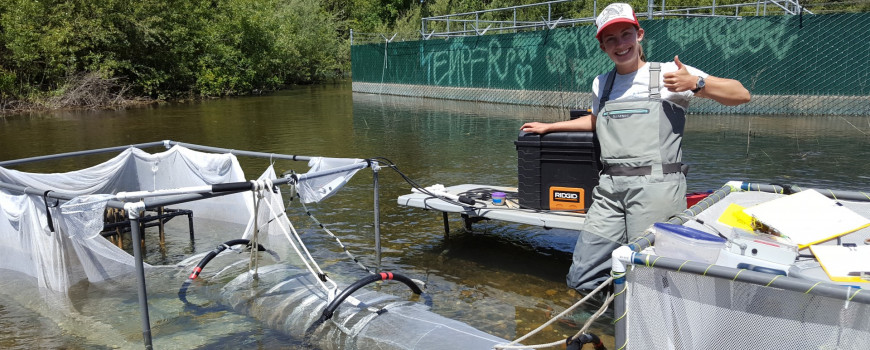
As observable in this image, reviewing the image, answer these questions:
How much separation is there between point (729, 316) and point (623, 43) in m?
2.33

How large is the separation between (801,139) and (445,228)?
10.3 meters

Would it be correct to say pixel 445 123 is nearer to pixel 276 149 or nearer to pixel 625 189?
pixel 276 149

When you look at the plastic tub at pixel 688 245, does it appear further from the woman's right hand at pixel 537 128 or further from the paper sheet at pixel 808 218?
the woman's right hand at pixel 537 128

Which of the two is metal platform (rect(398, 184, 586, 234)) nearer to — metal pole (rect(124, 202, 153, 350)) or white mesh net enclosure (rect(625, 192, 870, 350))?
white mesh net enclosure (rect(625, 192, 870, 350))

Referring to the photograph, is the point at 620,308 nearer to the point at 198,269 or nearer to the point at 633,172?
the point at 633,172

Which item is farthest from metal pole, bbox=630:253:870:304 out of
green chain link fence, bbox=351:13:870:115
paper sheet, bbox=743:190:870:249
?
green chain link fence, bbox=351:13:870:115

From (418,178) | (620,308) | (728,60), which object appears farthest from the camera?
(728,60)

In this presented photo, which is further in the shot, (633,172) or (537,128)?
(537,128)

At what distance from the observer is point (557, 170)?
22.0ft

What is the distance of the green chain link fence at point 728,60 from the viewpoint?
17.8 metres

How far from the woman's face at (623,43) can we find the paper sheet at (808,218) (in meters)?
1.31

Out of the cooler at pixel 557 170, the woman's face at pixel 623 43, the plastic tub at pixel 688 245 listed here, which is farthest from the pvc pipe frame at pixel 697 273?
the cooler at pixel 557 170

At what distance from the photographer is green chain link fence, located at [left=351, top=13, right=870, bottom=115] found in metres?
17.8

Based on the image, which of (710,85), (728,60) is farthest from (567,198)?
(728,60)
